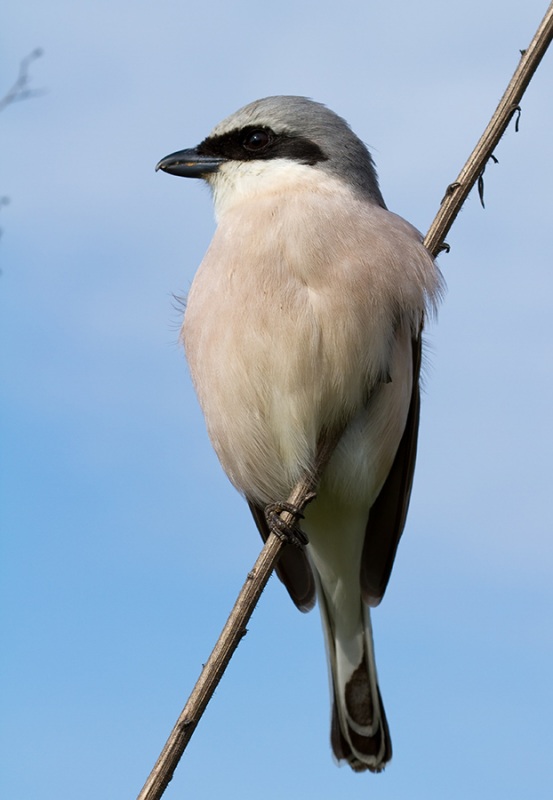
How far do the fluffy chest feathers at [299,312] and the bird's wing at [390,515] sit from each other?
18.5 inches

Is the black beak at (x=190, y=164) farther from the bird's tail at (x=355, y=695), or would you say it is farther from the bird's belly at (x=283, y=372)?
the bird's tail at (x=355, y=695)

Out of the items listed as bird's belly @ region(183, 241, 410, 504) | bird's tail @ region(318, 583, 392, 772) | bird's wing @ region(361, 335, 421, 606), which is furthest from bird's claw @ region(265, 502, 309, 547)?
bird's tail @ region(318, 583, 392, 772)

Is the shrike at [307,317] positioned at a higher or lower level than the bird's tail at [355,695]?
higher

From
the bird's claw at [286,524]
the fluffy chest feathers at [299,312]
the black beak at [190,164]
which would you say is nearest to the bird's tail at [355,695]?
the fluffy chest feathers at [299,312]

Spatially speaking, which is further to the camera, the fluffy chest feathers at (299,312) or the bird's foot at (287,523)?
the fluffy chest feathers at (299,312)

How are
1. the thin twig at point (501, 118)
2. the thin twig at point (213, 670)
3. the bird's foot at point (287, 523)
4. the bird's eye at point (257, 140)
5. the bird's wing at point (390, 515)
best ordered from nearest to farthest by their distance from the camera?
the thin twig at point (213, 670), the thin twig at point (501, 118), the bird's foot at point (287, 523), the bird's eye at point (257, 140), the bird's wing at point (390, 515)

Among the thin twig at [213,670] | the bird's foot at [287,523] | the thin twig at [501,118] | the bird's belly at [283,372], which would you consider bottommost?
the thin twig at [213,670]

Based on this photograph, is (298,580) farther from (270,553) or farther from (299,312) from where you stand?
(299,312)

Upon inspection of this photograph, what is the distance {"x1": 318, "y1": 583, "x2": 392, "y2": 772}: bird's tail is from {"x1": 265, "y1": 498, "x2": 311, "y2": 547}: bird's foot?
1.52 meters

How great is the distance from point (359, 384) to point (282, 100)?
1477mm

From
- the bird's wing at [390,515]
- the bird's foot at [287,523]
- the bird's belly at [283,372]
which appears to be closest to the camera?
the bird's foot at [287,523]

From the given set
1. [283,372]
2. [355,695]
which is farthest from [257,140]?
[355,695]

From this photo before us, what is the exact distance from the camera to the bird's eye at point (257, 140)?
4.74 metres

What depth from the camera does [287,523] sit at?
404cm
